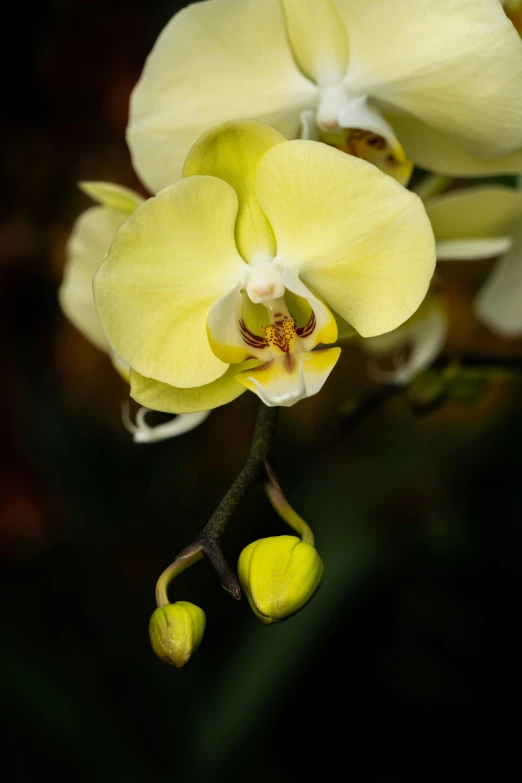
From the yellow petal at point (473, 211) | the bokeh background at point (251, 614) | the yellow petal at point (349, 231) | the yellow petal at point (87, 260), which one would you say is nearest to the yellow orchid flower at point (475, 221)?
the yellow petal at point (473, 211)

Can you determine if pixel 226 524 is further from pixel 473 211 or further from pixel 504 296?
pixel 504 296

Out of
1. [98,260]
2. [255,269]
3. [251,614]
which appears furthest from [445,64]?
[251,614]

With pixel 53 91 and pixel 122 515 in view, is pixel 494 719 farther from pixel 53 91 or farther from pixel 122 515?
pixel 53 91

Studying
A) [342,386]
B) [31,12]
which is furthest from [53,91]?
[342,386]

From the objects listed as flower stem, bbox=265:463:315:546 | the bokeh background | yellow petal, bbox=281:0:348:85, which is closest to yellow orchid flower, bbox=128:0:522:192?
yellow petal, bbox=281:0:348:85

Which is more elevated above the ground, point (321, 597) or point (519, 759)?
point (321, 597)

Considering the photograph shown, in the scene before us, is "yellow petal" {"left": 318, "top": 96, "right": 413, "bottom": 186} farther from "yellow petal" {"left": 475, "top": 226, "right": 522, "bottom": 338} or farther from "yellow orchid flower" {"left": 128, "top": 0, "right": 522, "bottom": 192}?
"yellow petal" {"left": 475, "top": 226, "right": 522, "bottom": 338}
